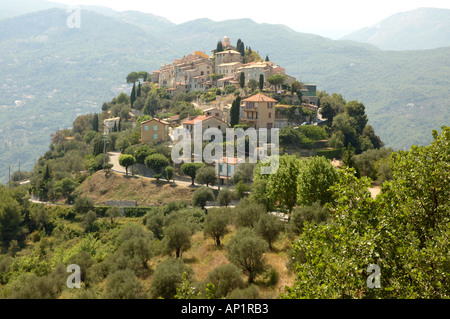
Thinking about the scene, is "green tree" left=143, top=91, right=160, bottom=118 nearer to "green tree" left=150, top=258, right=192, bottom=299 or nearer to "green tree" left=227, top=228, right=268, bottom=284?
"green tree" left=227, top=228, right=268, bottom=284

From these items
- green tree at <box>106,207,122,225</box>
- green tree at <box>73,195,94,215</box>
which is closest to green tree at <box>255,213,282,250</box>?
green tree at <box>106,207,122,225</box>

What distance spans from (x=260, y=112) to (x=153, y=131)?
1811cm

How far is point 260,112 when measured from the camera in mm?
62750

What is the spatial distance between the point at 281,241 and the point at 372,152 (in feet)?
72.8

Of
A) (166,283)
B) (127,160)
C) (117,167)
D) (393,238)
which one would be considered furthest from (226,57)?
(393,238)

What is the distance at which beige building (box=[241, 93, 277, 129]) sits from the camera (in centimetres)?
6275

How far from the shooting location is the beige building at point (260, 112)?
6275 cm

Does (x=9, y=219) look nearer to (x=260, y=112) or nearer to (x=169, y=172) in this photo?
(x=169, y=172)

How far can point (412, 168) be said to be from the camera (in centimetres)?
1116

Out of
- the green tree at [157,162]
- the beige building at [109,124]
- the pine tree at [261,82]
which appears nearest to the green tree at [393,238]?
the green tree at [157,162]

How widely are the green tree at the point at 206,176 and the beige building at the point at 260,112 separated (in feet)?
49.5

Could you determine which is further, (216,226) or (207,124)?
(207,124)
